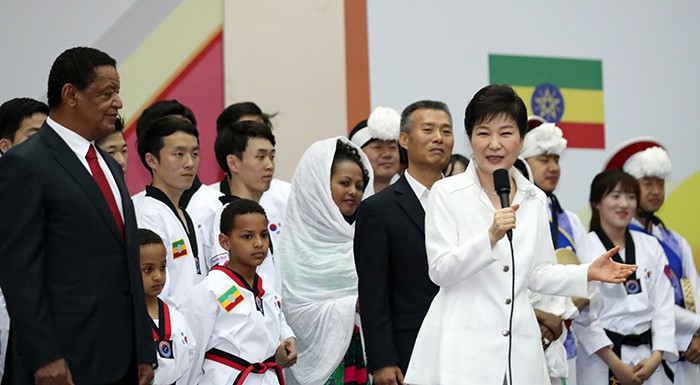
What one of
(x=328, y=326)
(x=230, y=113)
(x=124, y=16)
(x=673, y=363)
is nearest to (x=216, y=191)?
(x=230, y=113)

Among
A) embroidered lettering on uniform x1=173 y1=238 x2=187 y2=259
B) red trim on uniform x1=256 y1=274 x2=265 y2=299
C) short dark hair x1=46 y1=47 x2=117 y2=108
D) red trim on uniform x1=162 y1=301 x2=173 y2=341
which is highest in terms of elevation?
short dark hair x1=46 y1=47 x2=117 y2=108

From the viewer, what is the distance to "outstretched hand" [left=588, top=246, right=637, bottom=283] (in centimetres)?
289

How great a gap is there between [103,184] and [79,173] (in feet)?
0.38

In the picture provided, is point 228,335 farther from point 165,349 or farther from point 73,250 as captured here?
point 73,250

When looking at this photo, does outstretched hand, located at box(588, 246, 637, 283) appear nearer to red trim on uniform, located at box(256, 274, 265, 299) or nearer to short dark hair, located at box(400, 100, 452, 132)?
short dark hair, located at box(400, 100, 452, 132)

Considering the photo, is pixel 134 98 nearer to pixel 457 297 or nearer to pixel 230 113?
pixel 230 113

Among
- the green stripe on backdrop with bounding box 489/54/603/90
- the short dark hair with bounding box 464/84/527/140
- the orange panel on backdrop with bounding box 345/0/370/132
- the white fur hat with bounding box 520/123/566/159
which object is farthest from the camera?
the green stripe on backdrop with bounding box 489/54/603/90

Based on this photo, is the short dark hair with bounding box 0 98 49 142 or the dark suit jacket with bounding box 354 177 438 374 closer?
the dark suit jacket with bounding box 354 177 438 374

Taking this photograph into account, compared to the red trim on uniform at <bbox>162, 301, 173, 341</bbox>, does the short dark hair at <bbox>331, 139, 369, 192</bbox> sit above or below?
above

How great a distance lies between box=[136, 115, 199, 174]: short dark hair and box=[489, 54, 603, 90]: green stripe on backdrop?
9.11 ft

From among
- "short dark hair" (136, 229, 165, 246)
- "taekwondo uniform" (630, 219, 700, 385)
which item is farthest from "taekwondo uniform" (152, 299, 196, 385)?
"taekwondo uniform" (630, 219, 700, 385)

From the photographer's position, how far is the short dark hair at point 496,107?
10.1 feet

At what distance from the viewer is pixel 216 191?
4812mm

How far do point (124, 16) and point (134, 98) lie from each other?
0.48 m
